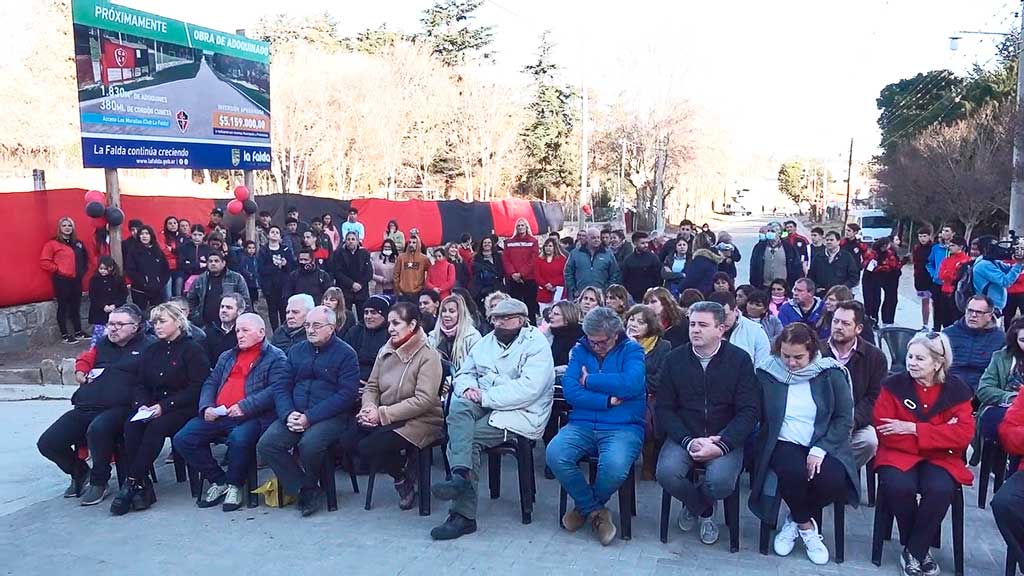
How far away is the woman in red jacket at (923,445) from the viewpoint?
13.6 feet

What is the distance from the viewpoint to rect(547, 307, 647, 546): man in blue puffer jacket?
468 cm

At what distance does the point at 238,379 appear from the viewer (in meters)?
5.51

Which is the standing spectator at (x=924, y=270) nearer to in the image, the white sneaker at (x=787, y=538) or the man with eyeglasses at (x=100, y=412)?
the white sneaker at (x=787, y=538)

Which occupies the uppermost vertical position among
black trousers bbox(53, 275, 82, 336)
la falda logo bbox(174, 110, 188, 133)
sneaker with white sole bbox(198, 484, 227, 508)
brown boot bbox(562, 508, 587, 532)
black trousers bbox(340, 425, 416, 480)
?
la falda logo bbox(174, 110, 188, 133)

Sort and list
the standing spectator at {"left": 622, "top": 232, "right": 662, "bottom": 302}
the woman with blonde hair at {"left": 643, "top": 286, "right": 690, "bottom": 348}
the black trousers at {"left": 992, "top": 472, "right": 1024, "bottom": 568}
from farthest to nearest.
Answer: the standing spectator at {"left": 622, "top": 232, "right": 662, "bottom": 302}, the woman with blonde hair at {"left": 643, "top": 286, "right": 690, "bottom": 348}, the black trousers at {"left": 992, "top": 472, "right": 1024, "bottom": 568}

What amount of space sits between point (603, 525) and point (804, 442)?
48.6 inches

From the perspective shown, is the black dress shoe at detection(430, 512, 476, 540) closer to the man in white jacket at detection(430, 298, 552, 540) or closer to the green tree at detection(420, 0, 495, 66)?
the man in white jacket at detection(430, 298, 552, 540)

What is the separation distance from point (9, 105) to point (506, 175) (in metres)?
22.9

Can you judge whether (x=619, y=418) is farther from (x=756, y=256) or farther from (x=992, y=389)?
(x=756, y=256)

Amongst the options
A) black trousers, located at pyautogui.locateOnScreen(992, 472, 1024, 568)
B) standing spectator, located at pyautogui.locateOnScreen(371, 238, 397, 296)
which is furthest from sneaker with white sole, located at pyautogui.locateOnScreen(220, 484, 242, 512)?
standing spectator, located at pyautogui.locateOnScreen(371, 238, 397, 296)

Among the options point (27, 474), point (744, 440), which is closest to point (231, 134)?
point (27, 474)

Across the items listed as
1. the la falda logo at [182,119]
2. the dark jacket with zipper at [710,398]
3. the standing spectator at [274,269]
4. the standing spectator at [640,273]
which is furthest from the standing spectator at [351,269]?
the dark jacket with zipper at [710,398]

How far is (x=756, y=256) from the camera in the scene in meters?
10.8

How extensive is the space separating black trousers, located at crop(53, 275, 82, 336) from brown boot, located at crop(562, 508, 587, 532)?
7.75 metres
